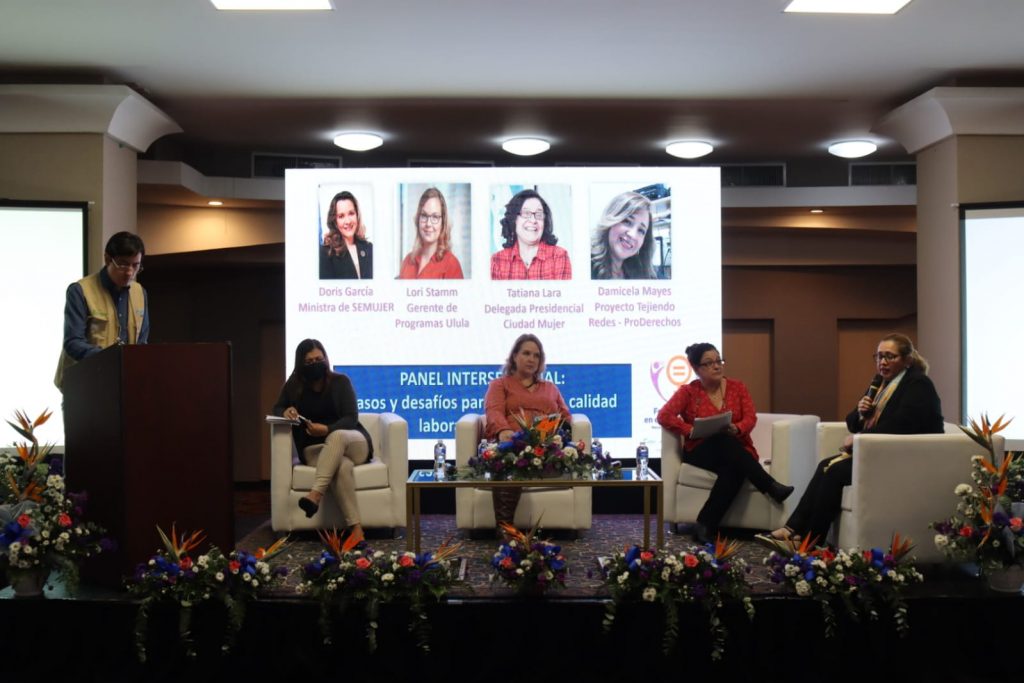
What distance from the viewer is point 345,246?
723 centimetres

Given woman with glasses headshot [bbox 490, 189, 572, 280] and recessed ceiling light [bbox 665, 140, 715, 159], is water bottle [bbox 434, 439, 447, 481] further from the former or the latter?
recessed ceiling light [bbox 665, 140, 715, 159]

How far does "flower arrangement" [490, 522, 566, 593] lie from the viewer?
3.82 meters

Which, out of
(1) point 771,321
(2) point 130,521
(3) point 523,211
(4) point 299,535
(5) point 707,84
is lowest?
(4) point 299,535

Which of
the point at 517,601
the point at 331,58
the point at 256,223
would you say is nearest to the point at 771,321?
the point at 256,223

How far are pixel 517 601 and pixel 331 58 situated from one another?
3742mm

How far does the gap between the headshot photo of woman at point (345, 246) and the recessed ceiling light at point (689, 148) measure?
2.72m

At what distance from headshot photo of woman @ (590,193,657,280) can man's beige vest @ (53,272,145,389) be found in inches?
143

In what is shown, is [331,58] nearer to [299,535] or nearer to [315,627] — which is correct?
[299,535]

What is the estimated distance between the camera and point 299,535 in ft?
A: 18.9

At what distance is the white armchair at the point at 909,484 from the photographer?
4578 millimetres

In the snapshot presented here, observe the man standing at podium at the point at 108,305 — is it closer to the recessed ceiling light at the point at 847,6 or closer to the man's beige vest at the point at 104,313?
the man's beige vest at the point at 104,313

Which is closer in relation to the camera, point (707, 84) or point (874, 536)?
point (874, 536)

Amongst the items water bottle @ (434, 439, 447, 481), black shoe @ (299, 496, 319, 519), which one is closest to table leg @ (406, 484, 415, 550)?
water bottle @ (434, 439, 447, 481)

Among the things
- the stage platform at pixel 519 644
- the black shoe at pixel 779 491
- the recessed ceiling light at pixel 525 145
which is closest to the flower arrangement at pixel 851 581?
the stage platform at pixel 519 644
